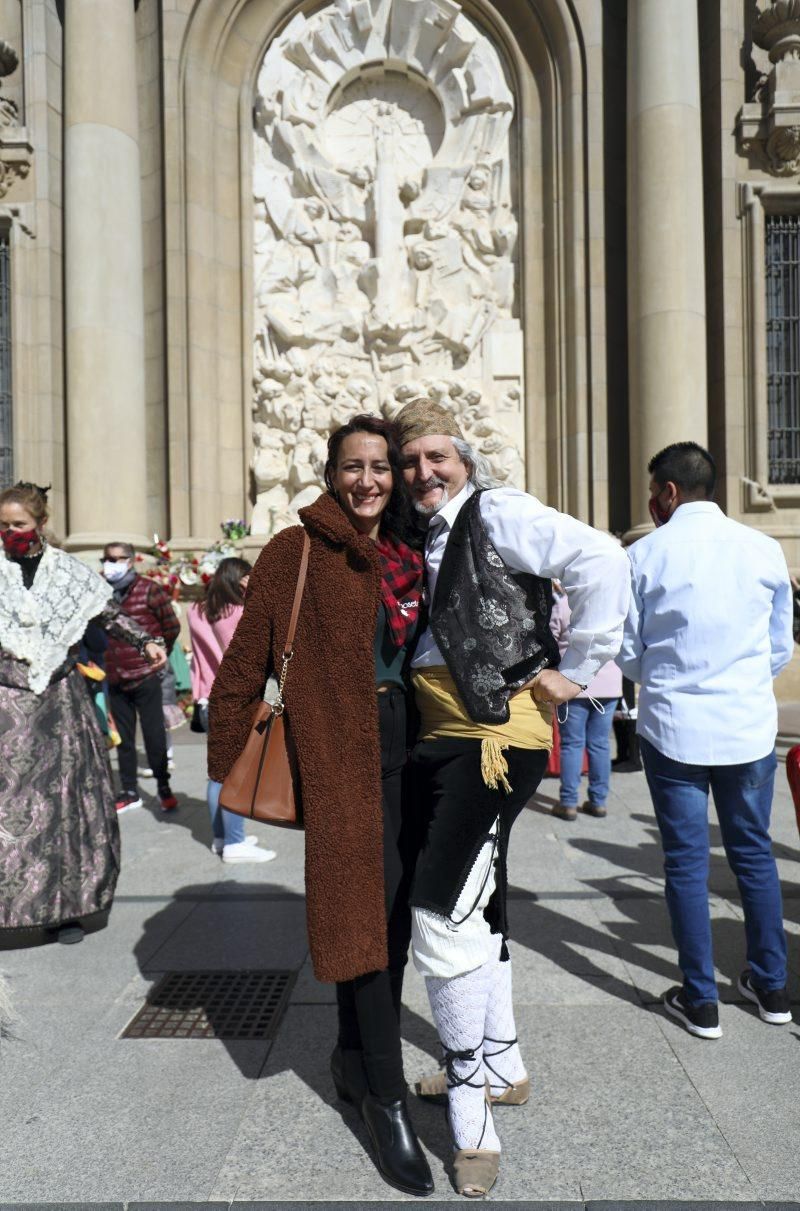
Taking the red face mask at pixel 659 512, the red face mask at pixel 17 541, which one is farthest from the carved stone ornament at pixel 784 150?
the red face mask at pixel 17 541

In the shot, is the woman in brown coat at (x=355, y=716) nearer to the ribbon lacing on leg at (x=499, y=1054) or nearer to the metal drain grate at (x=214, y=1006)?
the ribbon lacing on leg at (x=499, y=1054)

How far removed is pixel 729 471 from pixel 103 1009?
9.12 m

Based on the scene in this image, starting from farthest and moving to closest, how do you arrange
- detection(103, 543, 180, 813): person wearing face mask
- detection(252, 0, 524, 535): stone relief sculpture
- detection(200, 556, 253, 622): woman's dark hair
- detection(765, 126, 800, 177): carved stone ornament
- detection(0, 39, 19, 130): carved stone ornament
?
detection(252, 0, 524, 535): stone relief sculpture
detection(0, 39, 19, 130): carved stone ornament
detection(765, 126, 800, 177): carved stone ornament
detection(103, 543, 180, 813): person wearing face mask
detection(200, 556, 253, 622): woman's dark hair

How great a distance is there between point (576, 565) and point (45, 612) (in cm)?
265

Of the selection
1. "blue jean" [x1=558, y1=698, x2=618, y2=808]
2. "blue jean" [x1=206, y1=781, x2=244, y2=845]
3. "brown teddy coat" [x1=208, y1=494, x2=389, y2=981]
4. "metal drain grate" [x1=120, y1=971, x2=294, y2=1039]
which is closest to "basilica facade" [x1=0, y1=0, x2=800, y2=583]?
"blue jean" [x1=558, y1=698, x2=618, y2=808]

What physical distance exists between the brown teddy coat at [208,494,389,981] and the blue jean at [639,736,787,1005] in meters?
1.20

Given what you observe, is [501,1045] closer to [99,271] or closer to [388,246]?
[99,271]

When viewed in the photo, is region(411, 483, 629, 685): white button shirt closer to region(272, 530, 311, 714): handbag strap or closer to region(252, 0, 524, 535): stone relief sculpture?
region(272, 530, 311, 714): handbag strap

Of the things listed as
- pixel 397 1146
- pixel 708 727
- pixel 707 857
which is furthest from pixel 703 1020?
pixel 397 1146

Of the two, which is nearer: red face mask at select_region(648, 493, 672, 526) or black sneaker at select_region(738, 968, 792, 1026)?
black sneaker at select_region(738, 968, 792, 1026)

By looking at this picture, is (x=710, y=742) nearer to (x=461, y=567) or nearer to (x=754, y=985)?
(x=754, y=985)

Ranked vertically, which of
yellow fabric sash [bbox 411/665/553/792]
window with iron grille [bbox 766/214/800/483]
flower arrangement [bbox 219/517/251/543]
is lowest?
yellow fabric sash [bbox 411/665/553/792]

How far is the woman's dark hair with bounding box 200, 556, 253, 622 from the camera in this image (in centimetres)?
516

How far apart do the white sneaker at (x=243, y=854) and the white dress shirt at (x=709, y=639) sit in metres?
2.63
